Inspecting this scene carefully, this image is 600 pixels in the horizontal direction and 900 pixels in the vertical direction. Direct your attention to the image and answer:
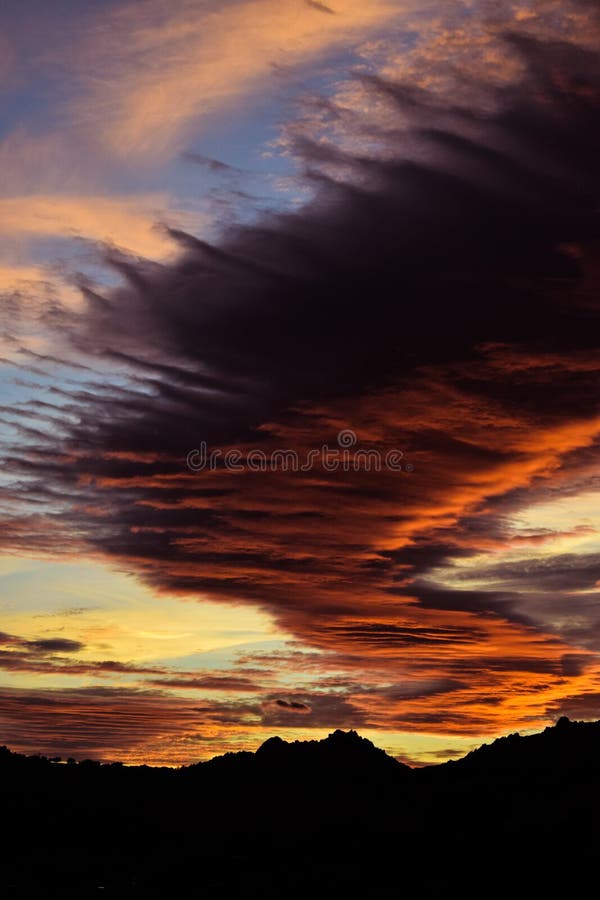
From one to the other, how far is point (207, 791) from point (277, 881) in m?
71.5

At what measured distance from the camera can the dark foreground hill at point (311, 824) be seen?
10550 cm

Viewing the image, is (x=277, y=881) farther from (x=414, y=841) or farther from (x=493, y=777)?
(x=493, y=777)

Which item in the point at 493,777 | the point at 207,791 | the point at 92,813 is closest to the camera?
the point at 493,777

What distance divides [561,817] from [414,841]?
1917cm

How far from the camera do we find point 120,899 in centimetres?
10138

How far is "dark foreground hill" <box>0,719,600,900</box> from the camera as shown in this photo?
105500 millimetres

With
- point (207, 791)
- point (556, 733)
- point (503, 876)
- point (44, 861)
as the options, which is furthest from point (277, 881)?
point (207, 791)

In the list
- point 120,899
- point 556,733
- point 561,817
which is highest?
point 556,733

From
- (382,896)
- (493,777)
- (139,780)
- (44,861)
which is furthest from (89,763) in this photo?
(382,896)

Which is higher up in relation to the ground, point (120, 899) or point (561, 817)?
point (561, 817)

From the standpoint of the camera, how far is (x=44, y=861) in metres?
131

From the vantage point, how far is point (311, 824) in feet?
523

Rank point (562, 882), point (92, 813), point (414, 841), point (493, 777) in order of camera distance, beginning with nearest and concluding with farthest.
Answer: point (562, 882)
point (414, 841)
point (493, 777)
point (92, 813)

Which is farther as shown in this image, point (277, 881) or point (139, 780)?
point (139, 780)
